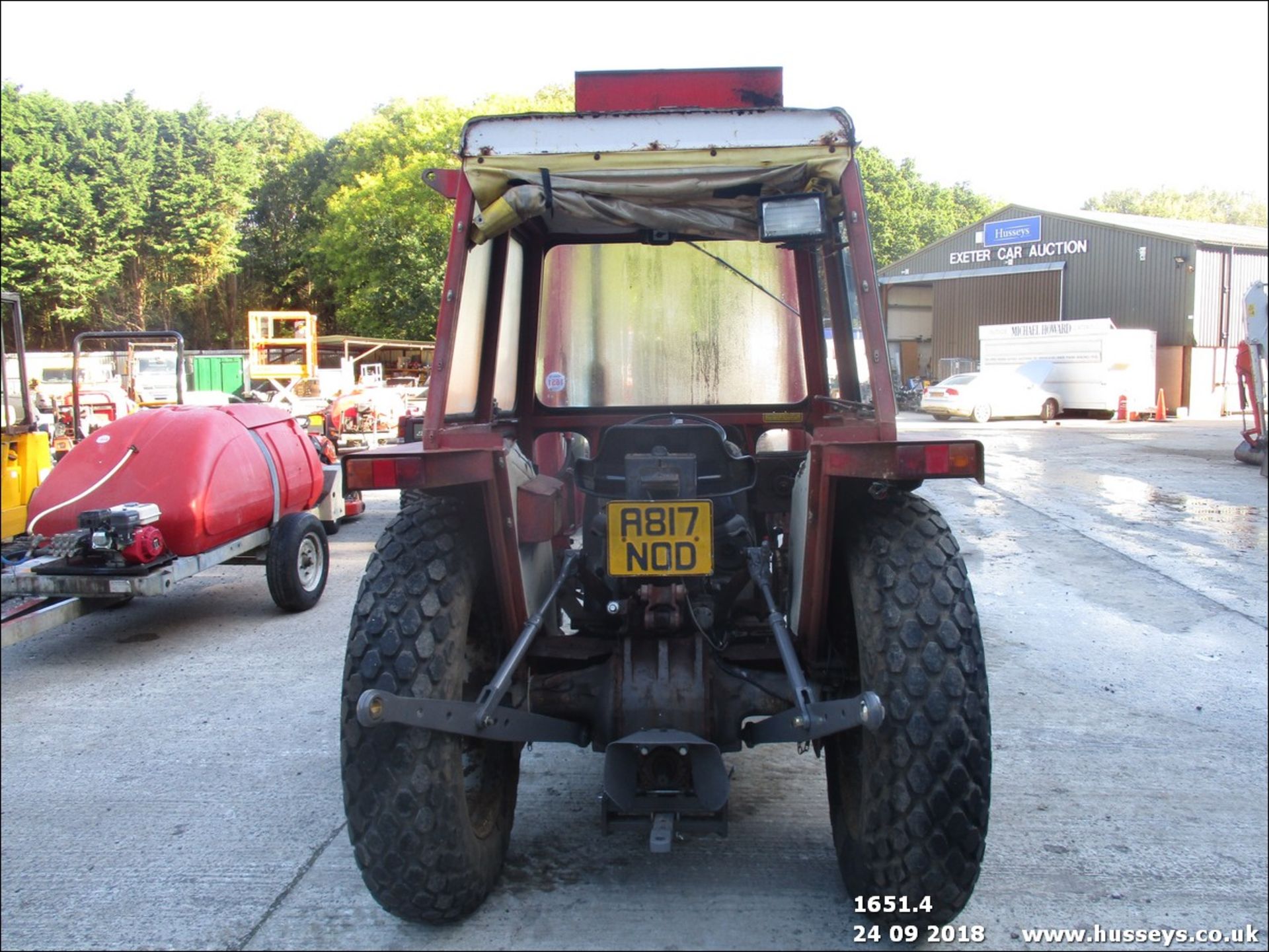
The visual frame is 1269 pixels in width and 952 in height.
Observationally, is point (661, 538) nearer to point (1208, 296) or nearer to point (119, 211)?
point (119, 211)

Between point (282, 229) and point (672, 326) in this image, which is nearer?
point (672, 326)

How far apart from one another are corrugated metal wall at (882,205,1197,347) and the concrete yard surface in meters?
27.2

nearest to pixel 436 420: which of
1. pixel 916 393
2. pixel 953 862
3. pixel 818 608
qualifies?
pixel 818 608

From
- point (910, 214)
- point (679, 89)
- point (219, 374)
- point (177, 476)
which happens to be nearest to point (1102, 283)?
point (910, 214)

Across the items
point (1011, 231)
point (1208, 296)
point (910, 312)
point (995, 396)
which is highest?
point (1011, 231)

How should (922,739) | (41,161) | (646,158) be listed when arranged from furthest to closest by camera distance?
(41,161)
(646,158)
(922,739)

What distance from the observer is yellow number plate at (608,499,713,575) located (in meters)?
3.07

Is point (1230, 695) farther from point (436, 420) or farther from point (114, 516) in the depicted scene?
point (114, 516)

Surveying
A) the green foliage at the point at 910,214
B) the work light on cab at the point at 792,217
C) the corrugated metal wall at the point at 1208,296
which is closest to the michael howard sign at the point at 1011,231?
the green foliage at the point at 910,214

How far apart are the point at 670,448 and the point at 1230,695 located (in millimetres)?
3061

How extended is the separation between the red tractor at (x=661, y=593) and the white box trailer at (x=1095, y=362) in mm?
26279

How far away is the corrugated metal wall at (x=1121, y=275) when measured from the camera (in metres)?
29.8

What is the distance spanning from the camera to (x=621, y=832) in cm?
334

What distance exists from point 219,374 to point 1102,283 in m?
26.4
